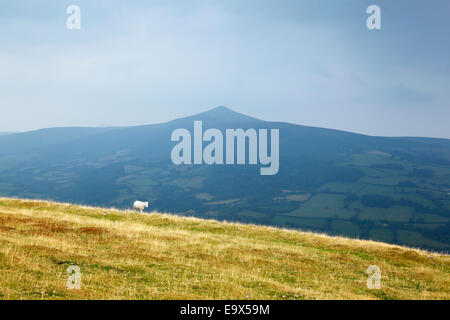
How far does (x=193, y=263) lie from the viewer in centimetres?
2441

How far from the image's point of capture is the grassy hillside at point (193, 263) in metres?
17.7

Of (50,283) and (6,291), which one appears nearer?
(6,291)

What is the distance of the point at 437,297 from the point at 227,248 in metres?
14.5

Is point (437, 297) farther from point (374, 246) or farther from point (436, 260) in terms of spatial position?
point (374, 246)

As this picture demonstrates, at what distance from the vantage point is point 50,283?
55.0 feet

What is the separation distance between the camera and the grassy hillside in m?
17.7
